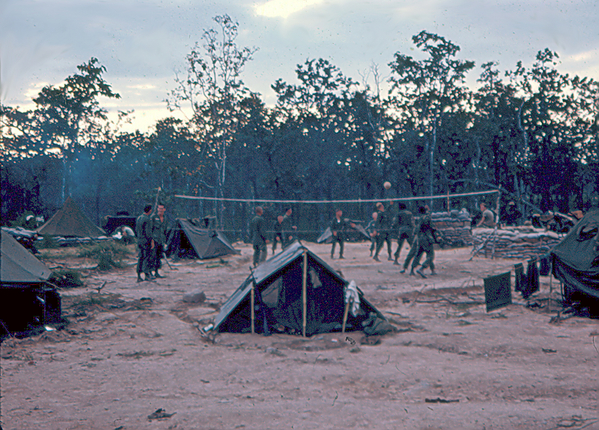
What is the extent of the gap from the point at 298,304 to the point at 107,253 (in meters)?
12.3

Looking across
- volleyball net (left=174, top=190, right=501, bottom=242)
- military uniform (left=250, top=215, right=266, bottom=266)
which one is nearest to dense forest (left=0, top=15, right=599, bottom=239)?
volleyball net (left=174, top=190, right=501, bottom=242)

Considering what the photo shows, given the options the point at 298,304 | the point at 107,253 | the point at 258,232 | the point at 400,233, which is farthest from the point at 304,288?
the point at 107,253

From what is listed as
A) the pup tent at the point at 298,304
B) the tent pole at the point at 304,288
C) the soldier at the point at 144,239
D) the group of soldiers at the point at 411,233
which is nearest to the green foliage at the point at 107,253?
the soldier at the point at 144,239

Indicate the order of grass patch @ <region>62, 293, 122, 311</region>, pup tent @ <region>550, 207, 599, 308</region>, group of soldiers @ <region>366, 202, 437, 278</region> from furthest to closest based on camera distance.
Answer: group of soldiers @ <region>366, 202, 437, 278</region>, grass patch @ <region>62, 293, 122, 311</region>, pup tent @ <region>550, 207, 599, 308</region>

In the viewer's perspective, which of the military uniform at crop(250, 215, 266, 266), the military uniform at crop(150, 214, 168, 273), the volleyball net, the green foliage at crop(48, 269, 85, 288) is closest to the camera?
the green foliage at crop(48, 269, 85, 288)

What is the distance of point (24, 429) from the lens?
445cm

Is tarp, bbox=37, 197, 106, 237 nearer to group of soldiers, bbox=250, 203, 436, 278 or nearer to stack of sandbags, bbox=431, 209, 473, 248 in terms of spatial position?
group of soldiers, bbox=250, 203, 436, 278

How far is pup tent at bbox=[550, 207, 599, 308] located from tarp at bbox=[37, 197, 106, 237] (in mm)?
23384

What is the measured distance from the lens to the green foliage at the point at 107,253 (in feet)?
54.5

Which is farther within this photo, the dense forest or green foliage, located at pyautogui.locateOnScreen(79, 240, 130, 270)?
the dense forest

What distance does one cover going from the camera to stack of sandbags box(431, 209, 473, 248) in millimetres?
24156

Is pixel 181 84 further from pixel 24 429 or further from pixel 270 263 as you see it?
pixel 24 429

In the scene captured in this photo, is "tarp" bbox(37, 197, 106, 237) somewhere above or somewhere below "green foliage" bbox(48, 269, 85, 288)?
above

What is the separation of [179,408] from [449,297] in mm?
7637
